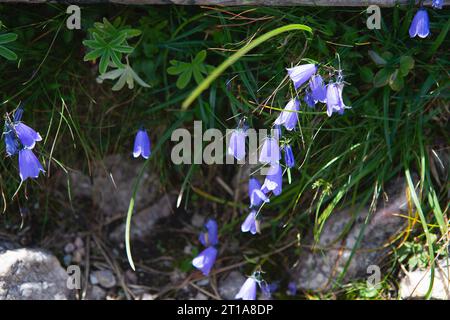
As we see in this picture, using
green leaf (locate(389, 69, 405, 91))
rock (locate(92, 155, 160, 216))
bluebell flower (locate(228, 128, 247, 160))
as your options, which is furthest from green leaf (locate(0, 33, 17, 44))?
green leaf (locate(389, 69, 405, 91))

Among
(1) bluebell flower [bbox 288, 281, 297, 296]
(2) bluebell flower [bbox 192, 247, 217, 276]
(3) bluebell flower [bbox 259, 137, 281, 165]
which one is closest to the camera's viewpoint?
(3) bluebell flower [bbox 259, 137, 281, 165]

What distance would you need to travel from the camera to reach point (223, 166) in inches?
131

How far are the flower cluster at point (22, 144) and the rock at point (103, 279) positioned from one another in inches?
29.6

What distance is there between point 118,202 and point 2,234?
0.62m

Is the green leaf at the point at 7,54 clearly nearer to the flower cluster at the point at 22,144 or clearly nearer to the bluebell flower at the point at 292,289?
the flower cluster at the point at 22,144

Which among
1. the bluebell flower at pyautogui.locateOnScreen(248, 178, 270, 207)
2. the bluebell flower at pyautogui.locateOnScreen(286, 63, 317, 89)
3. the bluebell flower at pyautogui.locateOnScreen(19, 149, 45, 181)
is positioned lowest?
the bluebell flower at pyautogui.locateOnScreen(248, 178, 270, 207)

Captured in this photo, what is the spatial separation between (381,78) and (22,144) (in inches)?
64.7

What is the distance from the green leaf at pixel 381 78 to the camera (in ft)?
9.16

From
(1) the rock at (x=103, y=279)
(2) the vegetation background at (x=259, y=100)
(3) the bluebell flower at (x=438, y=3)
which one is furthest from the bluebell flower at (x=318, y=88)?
(1) the rock at (x=103, y=279)

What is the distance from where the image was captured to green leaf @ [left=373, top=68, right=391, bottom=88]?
9.16 feet

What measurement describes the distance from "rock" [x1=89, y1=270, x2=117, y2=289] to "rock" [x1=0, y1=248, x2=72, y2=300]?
0.51 ft

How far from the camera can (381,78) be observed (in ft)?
9.17

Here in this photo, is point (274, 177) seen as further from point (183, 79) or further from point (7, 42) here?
point (7, 42)

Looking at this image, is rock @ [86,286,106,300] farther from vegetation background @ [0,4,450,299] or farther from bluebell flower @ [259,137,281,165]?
bluebell flower @ [259,137,281,165]
